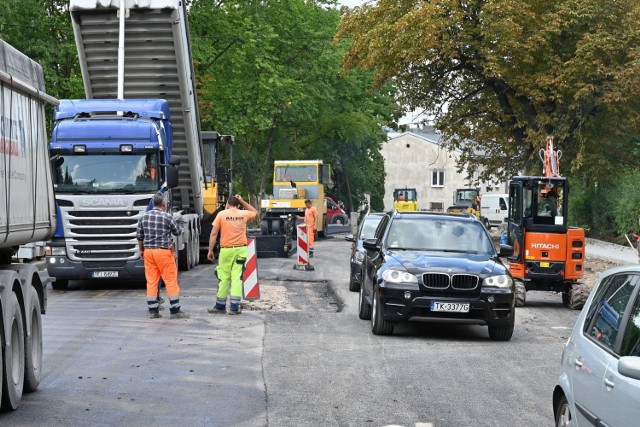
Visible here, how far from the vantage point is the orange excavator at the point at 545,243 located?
20.4 meters

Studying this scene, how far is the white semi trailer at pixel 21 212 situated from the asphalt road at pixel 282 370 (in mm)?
385

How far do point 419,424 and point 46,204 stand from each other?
14.1ft

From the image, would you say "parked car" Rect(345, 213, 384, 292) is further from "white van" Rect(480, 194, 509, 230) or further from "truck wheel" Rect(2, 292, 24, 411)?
"white van" Rect(480, 194, 509, 230)

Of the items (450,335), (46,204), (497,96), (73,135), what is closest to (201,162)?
(73,135)

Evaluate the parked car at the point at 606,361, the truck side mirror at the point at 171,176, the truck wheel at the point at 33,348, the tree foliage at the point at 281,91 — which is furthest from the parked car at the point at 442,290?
the tree foliage at the point at 281,91

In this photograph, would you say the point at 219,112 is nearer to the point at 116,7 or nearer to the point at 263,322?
the point at 116,7

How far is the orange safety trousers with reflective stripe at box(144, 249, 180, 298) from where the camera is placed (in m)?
16.0

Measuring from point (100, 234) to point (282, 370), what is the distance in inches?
431

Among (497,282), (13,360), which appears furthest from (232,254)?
(13,360)

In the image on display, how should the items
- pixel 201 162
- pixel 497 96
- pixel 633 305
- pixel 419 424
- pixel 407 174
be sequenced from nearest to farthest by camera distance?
pixel 633 305 < pixel 419 424 < pixel 201 162 < pixel 497 96 < pixel 407 174

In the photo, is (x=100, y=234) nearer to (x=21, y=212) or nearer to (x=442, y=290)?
(x=442, y=290)

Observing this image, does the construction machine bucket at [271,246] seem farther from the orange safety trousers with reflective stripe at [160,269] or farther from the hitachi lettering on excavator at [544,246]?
the orange safety trousers with reflective stripe at [160,269]

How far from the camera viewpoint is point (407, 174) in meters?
114

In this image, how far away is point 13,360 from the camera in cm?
916
